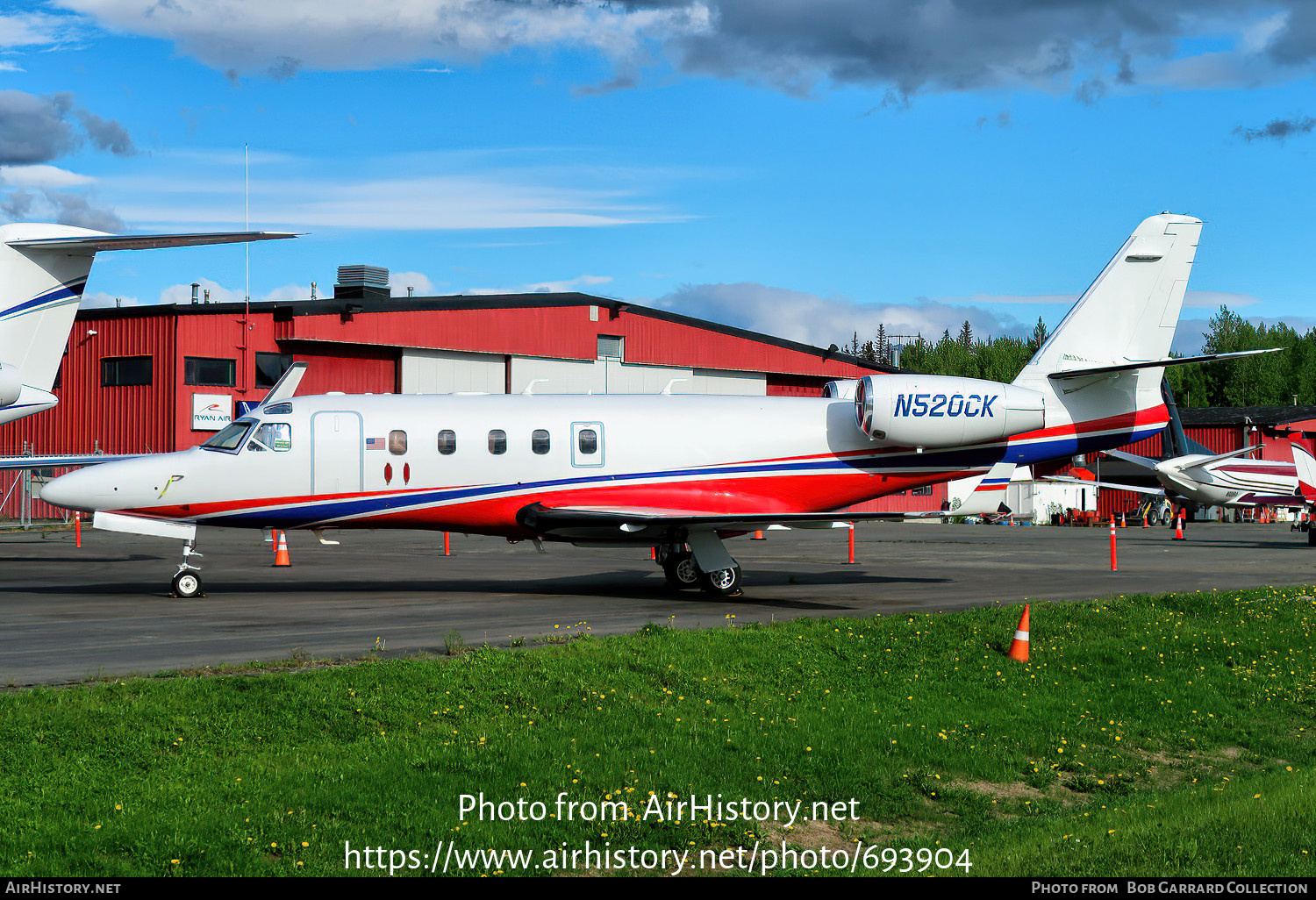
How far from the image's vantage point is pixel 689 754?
28.7ft

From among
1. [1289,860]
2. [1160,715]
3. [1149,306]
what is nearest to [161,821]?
[1289,860]

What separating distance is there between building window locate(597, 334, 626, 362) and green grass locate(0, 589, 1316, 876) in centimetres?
3587

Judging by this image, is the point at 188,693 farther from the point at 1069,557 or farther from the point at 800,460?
the point at 1069,557

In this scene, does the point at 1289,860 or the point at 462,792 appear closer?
the point at 1289,860

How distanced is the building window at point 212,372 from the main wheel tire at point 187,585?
2462 centimetres

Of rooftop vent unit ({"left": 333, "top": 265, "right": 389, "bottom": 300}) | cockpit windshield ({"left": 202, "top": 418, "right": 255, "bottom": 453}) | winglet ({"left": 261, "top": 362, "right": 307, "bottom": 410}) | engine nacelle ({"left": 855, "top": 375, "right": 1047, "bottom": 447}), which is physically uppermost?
rooftop vent unit ({"left": 333, "top": 265, "right": 389, "bottom": 300})

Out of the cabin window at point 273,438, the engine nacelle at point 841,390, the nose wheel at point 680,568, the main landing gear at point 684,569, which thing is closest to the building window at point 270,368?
the cabin window at point 273,438

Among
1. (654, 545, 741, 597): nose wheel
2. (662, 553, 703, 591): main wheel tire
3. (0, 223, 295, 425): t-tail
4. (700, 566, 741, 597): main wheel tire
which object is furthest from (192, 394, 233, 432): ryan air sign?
(700, 566, 741, 597): main wheel tire

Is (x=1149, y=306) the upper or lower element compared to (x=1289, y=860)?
upper

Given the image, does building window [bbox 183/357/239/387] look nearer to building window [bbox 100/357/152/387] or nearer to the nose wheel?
building window [bbox 100/357/152/387]

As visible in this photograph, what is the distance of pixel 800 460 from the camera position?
67.3 feet

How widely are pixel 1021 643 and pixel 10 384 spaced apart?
16.6 m

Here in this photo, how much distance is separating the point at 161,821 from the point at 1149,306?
64.1 feet

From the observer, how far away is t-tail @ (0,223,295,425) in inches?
765
